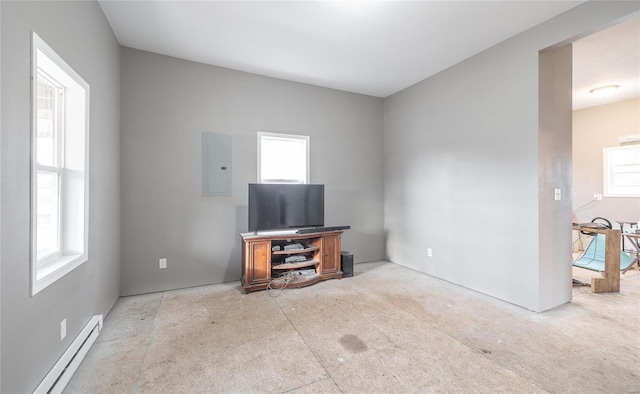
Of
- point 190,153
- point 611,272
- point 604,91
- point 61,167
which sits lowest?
point 611,272

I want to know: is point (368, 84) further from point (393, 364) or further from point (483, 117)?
point (393, 364)

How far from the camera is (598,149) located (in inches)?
209

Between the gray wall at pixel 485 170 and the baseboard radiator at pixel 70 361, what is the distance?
3934mm

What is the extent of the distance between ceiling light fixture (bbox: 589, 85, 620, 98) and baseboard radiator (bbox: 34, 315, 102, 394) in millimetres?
7331

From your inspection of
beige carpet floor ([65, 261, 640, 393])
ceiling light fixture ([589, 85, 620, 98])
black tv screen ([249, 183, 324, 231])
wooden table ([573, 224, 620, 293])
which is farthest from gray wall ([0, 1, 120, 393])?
ceiling light fixture ([589, 85, 620, 98])

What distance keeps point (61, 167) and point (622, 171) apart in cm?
825

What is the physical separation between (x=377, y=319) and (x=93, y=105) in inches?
128

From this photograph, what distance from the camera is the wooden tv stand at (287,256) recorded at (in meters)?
3.33

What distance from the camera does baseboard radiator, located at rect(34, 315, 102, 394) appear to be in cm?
156

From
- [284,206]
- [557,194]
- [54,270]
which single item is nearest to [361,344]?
[284,206]

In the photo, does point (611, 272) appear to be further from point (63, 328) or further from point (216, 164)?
point (63, 328)

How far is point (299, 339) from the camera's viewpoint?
88.4 inches

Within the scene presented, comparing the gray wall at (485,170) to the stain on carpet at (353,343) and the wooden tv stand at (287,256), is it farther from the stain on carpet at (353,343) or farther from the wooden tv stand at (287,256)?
the stain on carpet at (353,343)

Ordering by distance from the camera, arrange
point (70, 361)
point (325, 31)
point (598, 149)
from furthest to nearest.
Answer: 1. point (598, 149)
2. point (325, 31)
3. point (70, 361)
